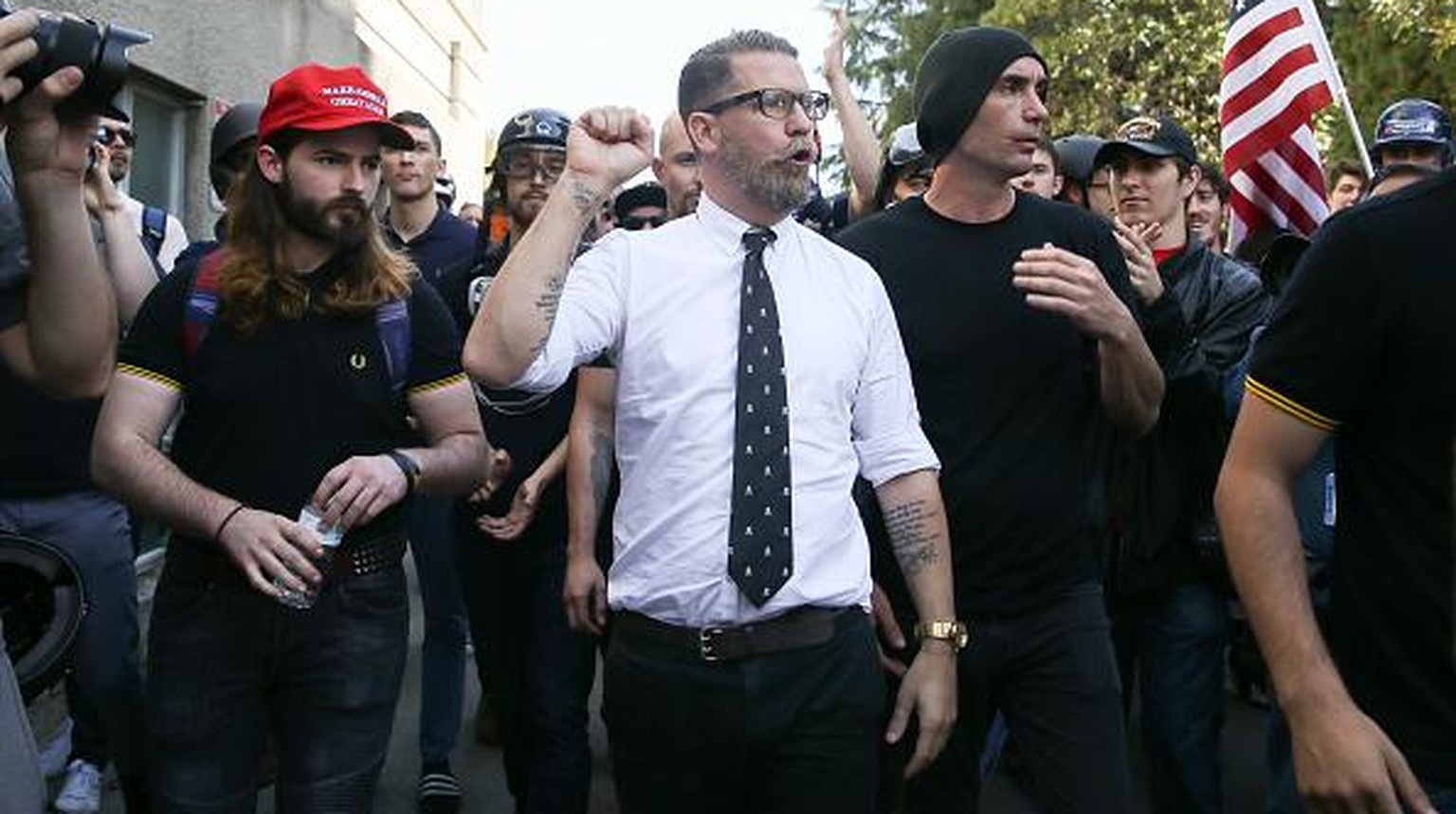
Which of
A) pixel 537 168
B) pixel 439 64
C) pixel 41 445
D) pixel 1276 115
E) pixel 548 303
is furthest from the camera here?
pixel 439 64

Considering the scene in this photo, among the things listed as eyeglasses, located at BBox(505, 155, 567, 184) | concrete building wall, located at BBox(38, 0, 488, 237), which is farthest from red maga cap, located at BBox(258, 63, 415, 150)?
concrete building wall, located at BBox(38, 0, 488, 237)

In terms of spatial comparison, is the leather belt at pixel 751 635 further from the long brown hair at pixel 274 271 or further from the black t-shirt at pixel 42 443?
the black t-shirt at pixel 42 443

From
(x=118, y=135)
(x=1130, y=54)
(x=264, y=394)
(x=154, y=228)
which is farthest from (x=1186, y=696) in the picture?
(x=1130, y=54)

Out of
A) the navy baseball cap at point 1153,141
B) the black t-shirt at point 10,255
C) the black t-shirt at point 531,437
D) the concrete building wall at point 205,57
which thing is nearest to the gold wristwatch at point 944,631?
the black t-shirt at point 531,437

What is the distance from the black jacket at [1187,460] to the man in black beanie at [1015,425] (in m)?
0.88

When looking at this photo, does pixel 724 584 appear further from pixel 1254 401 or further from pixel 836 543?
pixel 1254 401

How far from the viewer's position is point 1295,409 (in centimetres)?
229

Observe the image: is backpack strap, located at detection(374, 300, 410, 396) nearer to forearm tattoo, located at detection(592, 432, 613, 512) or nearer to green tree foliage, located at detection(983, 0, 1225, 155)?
forearm tattoo, located at detection(592, 432, 613, 512)

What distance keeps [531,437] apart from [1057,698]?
6.32 ft

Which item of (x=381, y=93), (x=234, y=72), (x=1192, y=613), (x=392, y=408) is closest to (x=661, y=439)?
(x=392, y=408)

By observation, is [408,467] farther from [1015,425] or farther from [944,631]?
[1015,425]

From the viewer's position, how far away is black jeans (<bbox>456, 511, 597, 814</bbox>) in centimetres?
438

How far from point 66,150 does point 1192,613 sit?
333cm

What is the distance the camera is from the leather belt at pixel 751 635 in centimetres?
282
